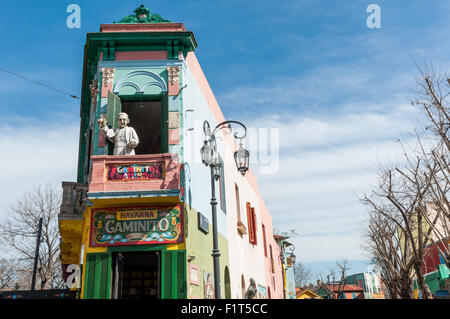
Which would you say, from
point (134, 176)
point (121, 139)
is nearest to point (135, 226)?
point (134, 176)

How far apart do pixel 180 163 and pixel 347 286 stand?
227ft

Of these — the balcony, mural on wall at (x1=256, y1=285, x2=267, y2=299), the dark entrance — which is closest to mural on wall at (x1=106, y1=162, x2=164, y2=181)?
the balcony

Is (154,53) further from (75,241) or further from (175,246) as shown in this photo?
A: (75,241)

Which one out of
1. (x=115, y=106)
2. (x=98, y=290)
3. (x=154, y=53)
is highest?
(x=154, y=53)

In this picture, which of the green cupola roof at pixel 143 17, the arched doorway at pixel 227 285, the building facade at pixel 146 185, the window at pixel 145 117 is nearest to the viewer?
the building facade at pixel 146 185

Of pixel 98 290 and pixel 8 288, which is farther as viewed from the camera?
pixel 8 288

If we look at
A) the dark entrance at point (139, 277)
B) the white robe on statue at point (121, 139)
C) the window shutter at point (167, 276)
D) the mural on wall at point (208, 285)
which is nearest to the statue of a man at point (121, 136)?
the white robe on statue at point (121, 139)

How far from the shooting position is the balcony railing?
9.77 m

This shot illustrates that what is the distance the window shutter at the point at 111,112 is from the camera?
10.5 m

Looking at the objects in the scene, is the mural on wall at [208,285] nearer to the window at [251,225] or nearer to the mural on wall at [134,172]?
the mural on wall at [134,172]

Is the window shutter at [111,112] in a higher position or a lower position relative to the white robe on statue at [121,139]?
→ higher
